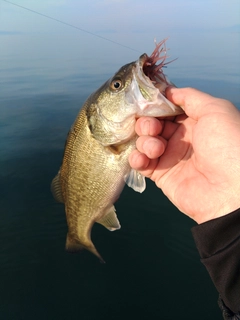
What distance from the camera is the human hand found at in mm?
A: 2436

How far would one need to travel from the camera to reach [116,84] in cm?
272

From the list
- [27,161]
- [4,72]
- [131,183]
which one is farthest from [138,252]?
[4,72]

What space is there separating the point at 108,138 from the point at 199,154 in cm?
87

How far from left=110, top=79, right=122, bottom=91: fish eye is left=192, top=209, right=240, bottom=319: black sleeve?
57.1 inches

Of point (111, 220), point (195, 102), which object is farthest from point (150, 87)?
point (111, 220)

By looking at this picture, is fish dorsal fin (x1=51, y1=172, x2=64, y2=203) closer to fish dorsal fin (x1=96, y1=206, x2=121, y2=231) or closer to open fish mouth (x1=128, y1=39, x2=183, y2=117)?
fish dorsal fin (x1=96, y1=206, x2=121, y2=231)

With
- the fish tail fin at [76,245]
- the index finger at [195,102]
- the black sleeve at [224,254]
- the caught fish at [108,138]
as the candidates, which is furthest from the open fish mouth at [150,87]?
the fish tail fin at [76,245]

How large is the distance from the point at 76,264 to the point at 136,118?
2960mm

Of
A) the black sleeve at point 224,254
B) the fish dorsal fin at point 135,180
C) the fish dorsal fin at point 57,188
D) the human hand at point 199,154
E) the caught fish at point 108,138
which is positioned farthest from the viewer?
the fish dorsal fin at point 57,188

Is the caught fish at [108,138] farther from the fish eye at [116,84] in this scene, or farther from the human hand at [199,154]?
the human hand at [199,154]

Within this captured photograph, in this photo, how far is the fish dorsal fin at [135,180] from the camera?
2.98 meters

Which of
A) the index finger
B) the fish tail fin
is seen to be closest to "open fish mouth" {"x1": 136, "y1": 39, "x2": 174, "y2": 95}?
the index finger

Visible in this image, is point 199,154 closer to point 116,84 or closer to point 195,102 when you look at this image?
point 195,102

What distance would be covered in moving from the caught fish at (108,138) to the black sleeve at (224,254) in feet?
2.82
